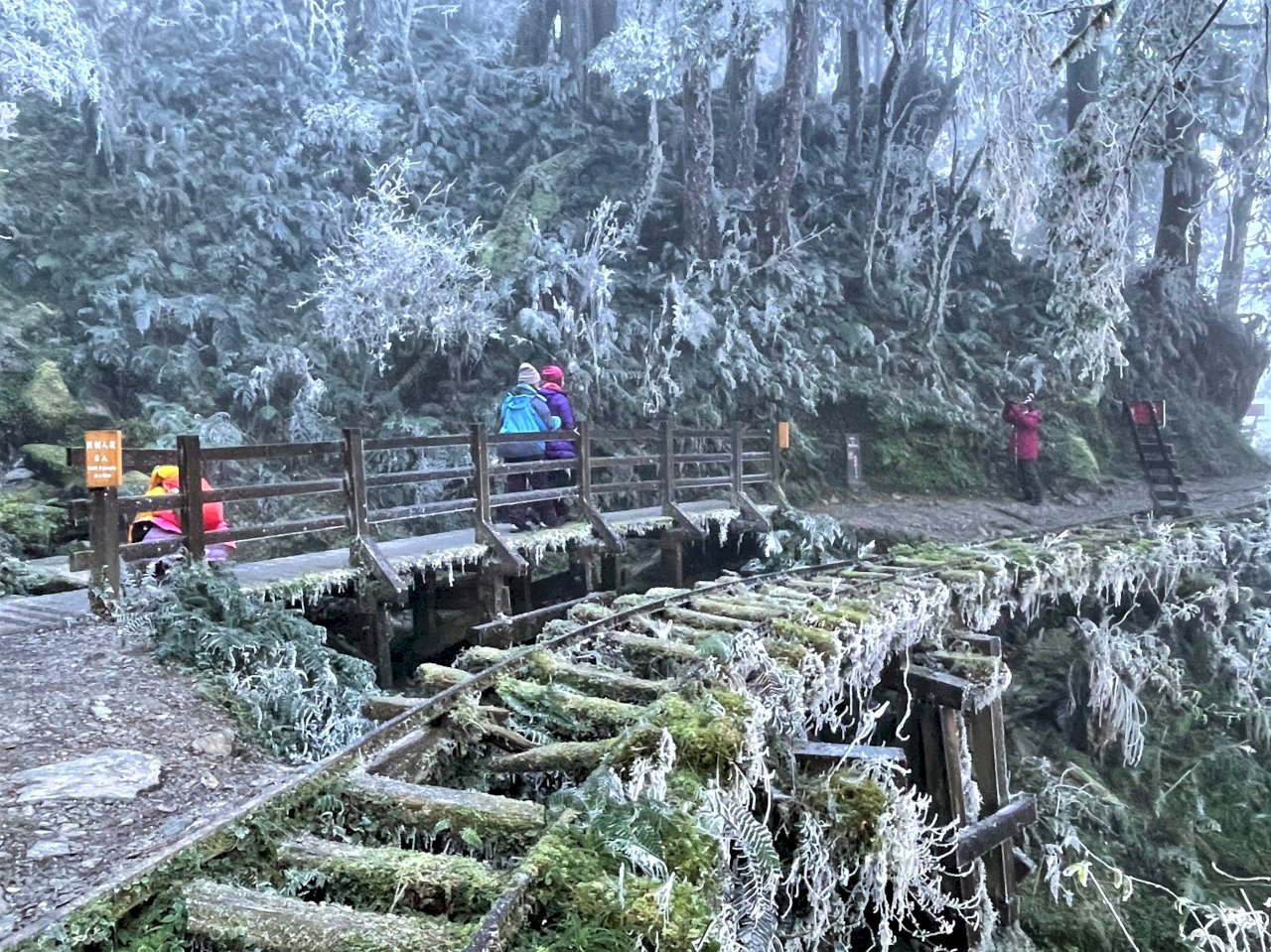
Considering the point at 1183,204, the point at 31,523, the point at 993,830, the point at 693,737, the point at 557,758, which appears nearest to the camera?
the point at 693,737

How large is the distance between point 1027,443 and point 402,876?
49.9ft

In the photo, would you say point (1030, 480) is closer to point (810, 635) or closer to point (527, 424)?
point (527, 424)

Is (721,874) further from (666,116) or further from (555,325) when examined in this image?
(666,116)

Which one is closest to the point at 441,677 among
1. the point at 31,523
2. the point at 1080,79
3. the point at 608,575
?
the point at 31,523

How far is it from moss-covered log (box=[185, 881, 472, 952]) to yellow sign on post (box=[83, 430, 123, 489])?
3.91 meters

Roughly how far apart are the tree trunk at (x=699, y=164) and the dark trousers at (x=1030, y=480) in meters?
7.52

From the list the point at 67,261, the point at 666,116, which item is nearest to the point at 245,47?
the point at 67,261

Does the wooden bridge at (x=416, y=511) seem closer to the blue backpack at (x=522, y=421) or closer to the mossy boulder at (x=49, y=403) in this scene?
the blue backpack at (x=522, y=421)

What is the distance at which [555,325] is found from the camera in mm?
14445

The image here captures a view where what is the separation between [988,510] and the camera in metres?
15.4

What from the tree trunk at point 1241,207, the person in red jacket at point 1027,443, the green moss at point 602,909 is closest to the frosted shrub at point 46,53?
the green moss at point 602,909

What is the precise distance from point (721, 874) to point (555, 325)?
1242cm

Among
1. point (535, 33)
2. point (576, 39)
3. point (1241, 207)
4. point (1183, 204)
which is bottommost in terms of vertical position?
point (1183, 204)

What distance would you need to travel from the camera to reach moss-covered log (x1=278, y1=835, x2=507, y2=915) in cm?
256
